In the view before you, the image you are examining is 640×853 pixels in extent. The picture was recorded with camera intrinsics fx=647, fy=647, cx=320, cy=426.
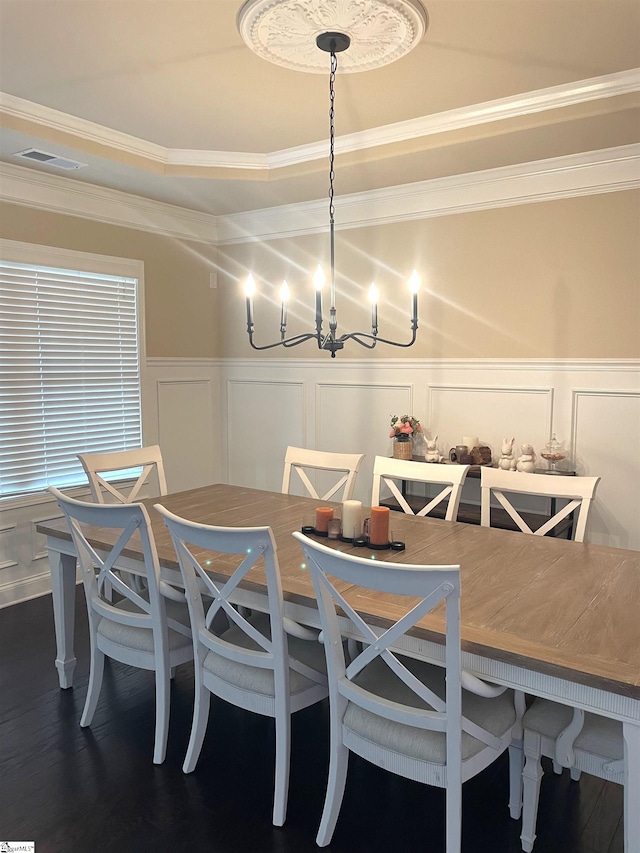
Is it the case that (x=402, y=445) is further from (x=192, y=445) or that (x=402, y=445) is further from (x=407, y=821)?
(x=407, y=821)

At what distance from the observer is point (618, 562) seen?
2248mm

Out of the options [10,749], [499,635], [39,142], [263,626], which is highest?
[39,142]

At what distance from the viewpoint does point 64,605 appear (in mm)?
2887

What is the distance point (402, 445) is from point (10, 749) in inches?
102

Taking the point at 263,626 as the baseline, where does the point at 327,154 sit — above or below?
above

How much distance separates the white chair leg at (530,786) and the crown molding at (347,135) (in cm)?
265

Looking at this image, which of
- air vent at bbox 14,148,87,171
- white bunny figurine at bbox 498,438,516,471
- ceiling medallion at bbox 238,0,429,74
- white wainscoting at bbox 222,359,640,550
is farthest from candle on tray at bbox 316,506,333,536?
air vent at bbox 14,148,87,171

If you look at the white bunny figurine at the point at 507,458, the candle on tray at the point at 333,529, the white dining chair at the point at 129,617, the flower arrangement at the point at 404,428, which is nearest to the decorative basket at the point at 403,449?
the flower arrangement at the point at 404,428

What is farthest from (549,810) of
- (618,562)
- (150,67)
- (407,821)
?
(150,67)

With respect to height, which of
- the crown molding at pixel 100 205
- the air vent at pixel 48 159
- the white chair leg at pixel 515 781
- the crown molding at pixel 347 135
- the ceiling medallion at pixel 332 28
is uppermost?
the crown molding at pixel 347 135

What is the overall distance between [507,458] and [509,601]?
6.35 feet

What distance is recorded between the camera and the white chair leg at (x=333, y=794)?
76.4 inches

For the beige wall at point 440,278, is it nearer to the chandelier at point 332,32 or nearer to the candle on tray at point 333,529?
the chandelier at point 332,32

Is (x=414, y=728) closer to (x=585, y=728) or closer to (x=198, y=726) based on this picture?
(x=585, y=728)
